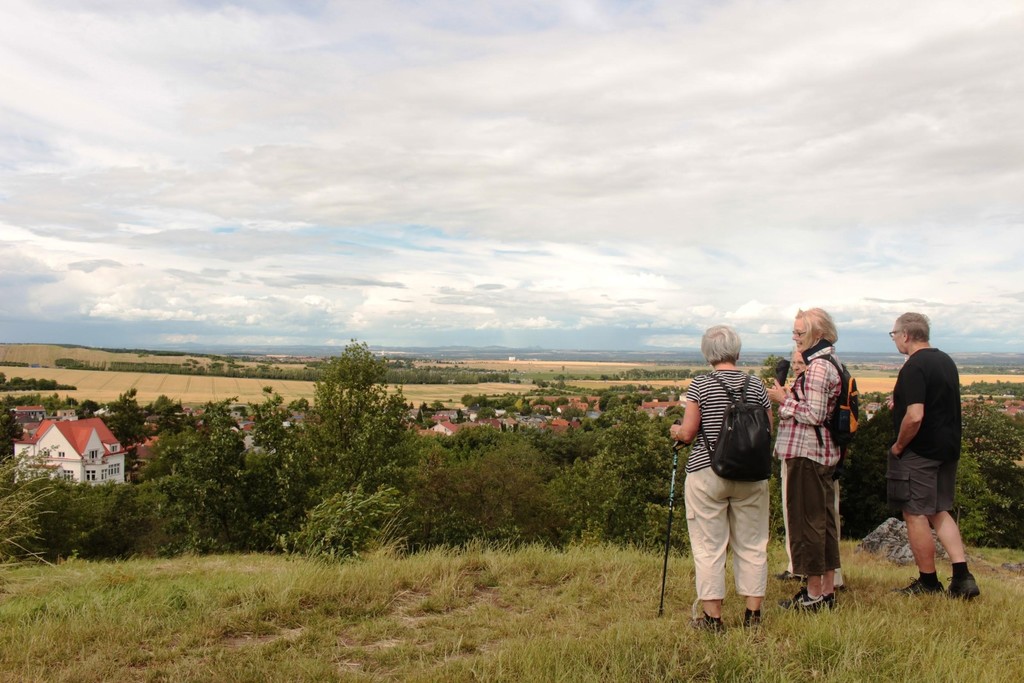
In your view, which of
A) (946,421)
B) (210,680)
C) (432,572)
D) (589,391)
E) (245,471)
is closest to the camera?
(210,680)

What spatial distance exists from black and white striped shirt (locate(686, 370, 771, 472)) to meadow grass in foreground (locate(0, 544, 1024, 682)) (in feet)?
3.59

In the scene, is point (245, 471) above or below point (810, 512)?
below

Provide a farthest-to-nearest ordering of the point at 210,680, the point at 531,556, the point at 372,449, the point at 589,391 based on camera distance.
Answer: the point at 589,391 < the point at 372,449 < the point at 531,556 < the point at 210,680

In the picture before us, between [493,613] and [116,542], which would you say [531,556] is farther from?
[116,542]

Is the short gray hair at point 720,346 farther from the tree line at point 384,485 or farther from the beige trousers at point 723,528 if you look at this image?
the tree line at point 384,485

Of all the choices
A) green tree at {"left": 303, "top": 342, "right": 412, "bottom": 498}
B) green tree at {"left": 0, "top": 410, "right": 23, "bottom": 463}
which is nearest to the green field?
green tree at {"left": 0, "top": 410, "right": 23, "bottom": 463}

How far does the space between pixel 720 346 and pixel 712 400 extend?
38 centimetres

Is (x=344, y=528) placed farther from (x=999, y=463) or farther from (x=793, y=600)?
(x=999, y=463)

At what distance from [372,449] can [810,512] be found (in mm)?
21008

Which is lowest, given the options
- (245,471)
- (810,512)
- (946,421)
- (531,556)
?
(245,471)

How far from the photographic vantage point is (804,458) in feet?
15.0

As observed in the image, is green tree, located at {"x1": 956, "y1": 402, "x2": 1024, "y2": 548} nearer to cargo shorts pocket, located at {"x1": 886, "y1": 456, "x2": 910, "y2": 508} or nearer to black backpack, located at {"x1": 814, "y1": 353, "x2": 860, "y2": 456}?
cargo shorts pocket, located at {"x1": 886, "y1": 456, "x2": 910, "y2": 508}

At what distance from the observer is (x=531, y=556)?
19.9 feet

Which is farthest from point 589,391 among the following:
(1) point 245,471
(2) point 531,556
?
(2) point 531,556
